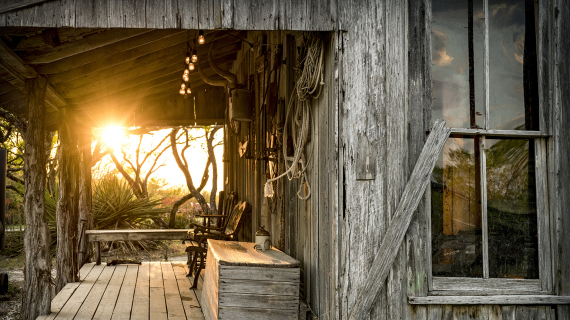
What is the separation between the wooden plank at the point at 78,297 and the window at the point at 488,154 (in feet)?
11.9

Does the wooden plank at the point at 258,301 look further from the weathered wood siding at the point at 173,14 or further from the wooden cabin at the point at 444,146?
the weathered wood siding at the point at 173,14

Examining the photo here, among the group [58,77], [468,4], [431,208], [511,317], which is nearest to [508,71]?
[468,4]

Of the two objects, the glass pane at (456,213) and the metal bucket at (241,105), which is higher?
the metal bucket at (241,105)

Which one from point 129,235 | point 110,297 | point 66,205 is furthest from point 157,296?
point 129,235

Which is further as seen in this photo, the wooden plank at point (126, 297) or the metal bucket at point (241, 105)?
the metal bucket at point (241, 105)

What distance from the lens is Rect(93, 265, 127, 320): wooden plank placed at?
15.2ft

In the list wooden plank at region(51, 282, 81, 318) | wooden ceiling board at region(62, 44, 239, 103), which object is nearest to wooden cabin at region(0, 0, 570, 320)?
wooden plank at region(51, 282, 81, 318)

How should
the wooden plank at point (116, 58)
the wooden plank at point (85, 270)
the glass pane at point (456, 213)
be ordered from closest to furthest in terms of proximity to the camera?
the glass pane at point (456, 213), the wooden plank at point (116, 58), the wooden plank at point (85, 270)

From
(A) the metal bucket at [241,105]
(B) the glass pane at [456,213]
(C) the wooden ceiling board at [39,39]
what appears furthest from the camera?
(A) the metal bucket at [241,105]

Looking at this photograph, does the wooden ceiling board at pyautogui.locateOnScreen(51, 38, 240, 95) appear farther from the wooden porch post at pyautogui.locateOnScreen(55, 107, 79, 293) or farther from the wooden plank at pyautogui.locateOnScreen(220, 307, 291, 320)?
the wooden plank at pyautogui.locateOnScreen(220, 307, 291, 320)

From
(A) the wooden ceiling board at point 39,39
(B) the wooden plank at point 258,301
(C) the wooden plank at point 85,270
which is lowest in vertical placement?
(C) the wooden plank at point 85,270

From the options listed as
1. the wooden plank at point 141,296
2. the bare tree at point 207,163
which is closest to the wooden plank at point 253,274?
the wooden plank at point 141,296

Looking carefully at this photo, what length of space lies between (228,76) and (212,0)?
2995 mm

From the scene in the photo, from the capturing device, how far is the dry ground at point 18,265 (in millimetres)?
6211
